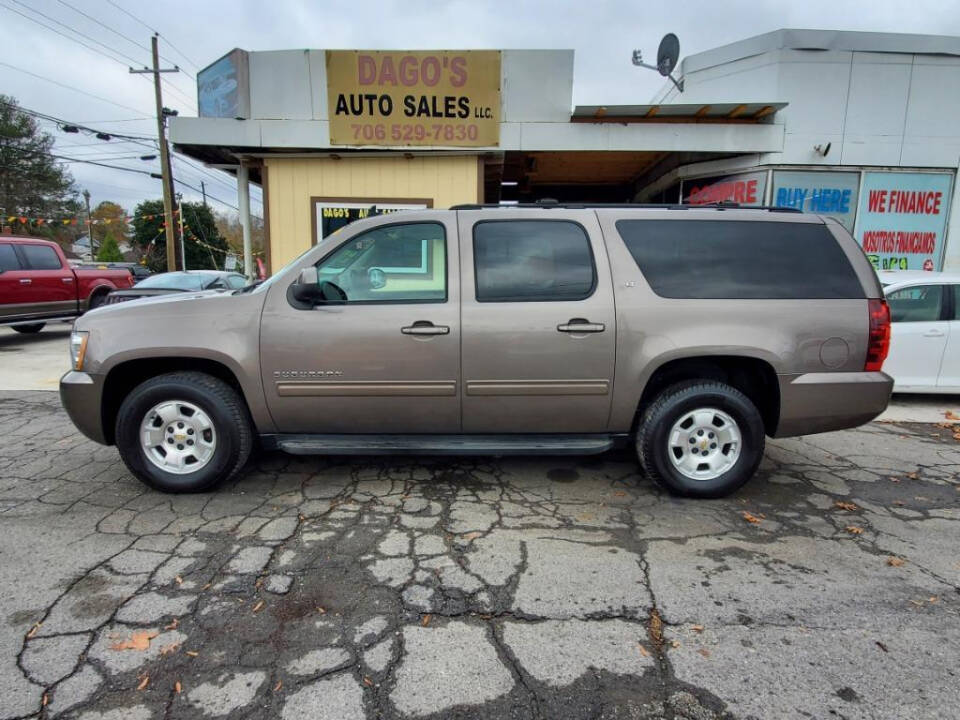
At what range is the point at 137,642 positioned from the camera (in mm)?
2217

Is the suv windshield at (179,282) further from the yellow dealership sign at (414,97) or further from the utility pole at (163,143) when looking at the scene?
the utility pole at (163,143)

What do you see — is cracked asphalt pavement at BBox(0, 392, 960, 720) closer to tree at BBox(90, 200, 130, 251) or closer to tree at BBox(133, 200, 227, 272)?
tree at BBox(133, 200, 227, 272)

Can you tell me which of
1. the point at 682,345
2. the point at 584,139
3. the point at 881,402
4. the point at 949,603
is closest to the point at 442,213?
the point at 682,345

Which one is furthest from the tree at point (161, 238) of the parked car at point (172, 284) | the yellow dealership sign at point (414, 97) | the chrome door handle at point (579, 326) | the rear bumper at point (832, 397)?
the rear bumper at point (832, 397)

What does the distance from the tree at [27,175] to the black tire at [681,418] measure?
48.9m

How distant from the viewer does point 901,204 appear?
898 centimetres

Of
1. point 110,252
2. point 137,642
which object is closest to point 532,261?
point 137,642

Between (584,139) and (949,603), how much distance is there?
7738 millimetres

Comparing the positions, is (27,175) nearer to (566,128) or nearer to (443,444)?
(566,128)

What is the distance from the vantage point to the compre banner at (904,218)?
8.91 meters

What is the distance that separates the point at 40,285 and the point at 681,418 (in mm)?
12323

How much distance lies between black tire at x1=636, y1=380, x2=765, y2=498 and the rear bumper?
245mm

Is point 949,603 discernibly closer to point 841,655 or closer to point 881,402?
point 841,655

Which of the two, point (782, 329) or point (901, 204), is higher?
point (901, 204)
